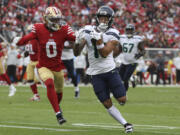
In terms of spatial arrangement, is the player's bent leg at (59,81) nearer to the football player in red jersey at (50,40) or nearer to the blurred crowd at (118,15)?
the football player in red jersey at (50,40)

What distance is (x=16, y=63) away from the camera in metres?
23.8

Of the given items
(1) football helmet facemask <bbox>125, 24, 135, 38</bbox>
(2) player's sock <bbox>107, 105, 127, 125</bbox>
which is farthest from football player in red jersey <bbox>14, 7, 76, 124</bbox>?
(1) football helmet facemask <bbox>125, 24, 135, 38</bbox>

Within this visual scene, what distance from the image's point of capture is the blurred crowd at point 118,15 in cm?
2761

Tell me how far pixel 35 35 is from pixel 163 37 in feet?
68.3

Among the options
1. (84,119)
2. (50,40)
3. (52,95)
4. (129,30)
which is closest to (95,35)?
(52,95)

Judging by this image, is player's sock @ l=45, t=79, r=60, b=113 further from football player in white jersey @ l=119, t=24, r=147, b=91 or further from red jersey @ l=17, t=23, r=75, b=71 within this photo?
football player in white jersey @ l=119, t=24, r=147, b=91

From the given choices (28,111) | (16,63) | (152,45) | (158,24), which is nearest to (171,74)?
(152,45)

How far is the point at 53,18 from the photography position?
8.57 m

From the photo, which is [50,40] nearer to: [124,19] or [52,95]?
[52,95]

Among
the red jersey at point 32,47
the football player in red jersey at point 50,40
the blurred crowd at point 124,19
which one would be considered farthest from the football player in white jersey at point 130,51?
the blurred crowd at point 124,19

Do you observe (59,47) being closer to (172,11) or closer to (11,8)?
(11,8)

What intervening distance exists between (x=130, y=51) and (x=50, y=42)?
6.22 meters

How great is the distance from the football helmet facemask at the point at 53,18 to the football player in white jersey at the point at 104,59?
3.93ft

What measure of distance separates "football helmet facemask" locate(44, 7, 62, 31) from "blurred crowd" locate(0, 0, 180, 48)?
1807 centimetres
